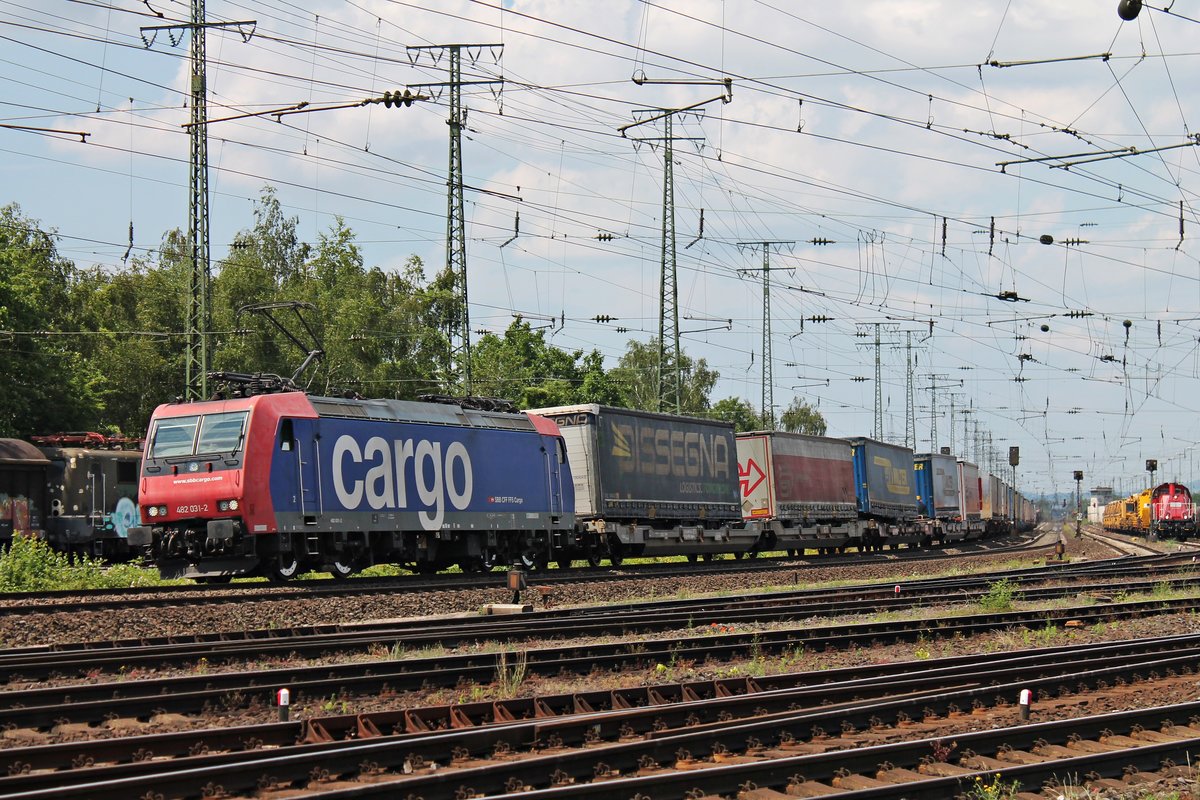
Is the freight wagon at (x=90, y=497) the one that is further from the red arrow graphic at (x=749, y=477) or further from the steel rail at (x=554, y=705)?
the steel rail at (x=554, y=705)

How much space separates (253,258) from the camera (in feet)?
210

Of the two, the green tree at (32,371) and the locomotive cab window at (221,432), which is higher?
the green tree at (32,371)

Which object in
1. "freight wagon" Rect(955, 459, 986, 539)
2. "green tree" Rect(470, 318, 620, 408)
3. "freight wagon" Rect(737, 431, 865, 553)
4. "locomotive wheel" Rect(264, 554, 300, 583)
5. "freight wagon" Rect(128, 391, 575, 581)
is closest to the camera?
"freight wagon" Rect(128, 391, 575, 581)

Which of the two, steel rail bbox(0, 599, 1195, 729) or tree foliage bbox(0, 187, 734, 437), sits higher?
tree foliage bbox(0, 187, 734, 437)

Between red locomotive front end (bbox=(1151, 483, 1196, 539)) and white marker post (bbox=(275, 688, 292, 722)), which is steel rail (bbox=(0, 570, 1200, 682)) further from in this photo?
red locomotive front end (bbox=(1151, 483, 1196, 539))

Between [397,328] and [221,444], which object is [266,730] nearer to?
[221,444]

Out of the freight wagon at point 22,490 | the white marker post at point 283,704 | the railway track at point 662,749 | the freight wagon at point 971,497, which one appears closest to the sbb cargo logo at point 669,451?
the freight wagon at point 22,490

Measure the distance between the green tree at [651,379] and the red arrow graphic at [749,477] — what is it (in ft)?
183

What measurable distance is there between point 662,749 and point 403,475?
16716mm

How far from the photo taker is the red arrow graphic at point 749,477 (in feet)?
129

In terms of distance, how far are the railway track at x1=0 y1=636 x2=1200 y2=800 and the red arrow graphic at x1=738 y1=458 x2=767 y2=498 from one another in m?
27.4

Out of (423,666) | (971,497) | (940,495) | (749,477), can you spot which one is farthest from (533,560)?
(971,497)

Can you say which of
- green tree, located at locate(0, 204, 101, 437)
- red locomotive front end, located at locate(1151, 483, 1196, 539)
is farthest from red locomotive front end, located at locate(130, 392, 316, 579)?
red locomotive front end, located at locate(1151, 483, 1196, 539)

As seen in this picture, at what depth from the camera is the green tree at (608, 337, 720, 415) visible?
9962 cm
